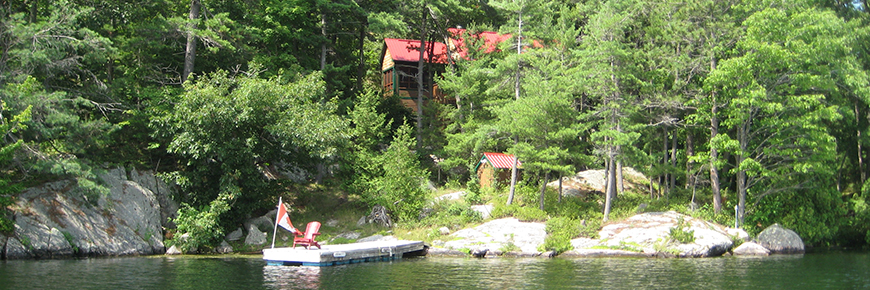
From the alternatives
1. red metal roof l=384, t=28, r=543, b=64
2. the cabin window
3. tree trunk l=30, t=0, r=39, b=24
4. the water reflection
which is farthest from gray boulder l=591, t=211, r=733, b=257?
tree trunk l=30, t=0, r=39, b=24

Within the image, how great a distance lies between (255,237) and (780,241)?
23994 millimetres

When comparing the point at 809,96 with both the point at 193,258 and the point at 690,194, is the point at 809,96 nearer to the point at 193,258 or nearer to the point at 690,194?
the point at 690,194

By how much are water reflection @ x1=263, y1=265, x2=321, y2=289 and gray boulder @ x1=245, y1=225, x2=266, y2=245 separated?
672cm

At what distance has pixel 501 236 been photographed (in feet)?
93.3

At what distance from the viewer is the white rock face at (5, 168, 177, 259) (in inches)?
939

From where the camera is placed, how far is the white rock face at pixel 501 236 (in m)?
27.8

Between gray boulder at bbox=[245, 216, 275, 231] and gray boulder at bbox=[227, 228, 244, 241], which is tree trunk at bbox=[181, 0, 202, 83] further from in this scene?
gray boulder at bbox=[227, 228, 244, 241]

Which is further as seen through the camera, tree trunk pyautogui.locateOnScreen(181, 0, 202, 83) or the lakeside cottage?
the lakeside cottage

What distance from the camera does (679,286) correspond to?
683 inches

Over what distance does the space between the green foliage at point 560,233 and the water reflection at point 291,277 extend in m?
10.2

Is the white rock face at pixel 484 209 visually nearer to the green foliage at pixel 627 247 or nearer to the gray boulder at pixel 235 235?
the green foliage at pixel 627 247

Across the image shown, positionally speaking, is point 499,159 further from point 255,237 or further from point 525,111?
point 255,237

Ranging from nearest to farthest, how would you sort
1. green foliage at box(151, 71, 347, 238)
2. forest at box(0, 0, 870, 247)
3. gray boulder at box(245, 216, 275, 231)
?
1. forest at box(0, 0, 870, 247)
2. green foliage at box(151, 71, 347, 238)
3. gray boulder at box(245, 216, 275, 231)

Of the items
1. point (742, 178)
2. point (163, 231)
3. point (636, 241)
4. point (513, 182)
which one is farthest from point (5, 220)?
point (742, 178)
